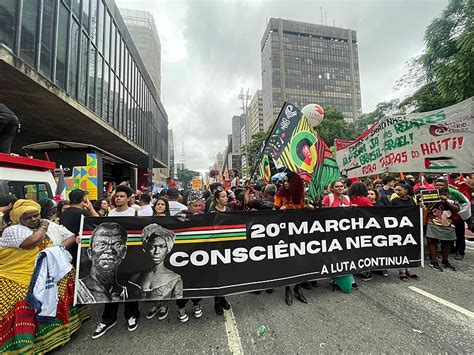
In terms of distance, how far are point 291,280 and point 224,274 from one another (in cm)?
100

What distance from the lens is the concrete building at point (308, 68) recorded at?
91500 mm

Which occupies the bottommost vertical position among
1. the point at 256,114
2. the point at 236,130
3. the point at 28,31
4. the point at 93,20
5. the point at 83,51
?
the point at 28,31

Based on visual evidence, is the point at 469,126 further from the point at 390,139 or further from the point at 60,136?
the point at 60,136

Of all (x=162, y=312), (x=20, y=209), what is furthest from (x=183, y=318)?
(x=20, y=209)

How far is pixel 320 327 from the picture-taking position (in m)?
2.76

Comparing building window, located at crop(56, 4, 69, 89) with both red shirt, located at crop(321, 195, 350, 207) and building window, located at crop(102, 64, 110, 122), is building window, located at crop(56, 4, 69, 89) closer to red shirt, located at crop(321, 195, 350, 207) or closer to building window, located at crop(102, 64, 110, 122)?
building window, located at crop(102, 64, 110, 122)

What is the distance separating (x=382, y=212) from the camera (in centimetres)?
400

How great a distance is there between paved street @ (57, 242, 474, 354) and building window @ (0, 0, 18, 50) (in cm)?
971

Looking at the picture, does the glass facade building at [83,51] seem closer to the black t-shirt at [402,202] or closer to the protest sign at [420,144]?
the protest sign at [420,144]

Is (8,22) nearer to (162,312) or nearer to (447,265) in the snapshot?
(162,312)

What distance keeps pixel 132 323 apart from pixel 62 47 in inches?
519

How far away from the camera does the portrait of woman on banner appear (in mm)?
2902

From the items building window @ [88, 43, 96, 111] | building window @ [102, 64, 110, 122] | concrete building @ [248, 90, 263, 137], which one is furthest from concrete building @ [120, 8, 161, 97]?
concrete building @ [248, 90, 263, 137]

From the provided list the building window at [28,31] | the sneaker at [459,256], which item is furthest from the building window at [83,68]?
the sneaker at [459,256]
